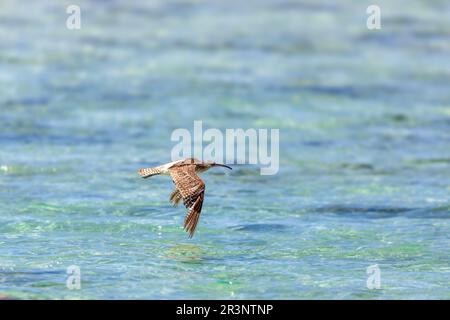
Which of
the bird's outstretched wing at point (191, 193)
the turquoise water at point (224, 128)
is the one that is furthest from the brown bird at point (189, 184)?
the turquoise water at point (224, 128)

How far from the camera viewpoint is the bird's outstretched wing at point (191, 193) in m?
8.25

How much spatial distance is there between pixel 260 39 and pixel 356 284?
11382mm

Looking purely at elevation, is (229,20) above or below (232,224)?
above

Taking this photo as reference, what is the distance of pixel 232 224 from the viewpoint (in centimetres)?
967

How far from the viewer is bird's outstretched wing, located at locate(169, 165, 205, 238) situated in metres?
8.25

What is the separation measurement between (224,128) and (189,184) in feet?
18.1

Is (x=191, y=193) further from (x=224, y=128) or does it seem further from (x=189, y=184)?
(x=224, y=128)

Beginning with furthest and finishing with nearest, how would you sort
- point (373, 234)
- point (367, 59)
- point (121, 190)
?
point (367, 59)
point (121, 190)
point (373, 234)

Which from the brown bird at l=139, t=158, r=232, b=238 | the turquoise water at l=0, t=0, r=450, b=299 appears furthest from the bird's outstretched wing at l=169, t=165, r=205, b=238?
the turquoise water at l=0, t=0, r=450, b=299

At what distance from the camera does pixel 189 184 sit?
27.4ft

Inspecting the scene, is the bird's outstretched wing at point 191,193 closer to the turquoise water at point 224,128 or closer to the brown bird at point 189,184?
the brown bird at point 189,184

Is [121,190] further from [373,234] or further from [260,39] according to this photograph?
[260,39]
